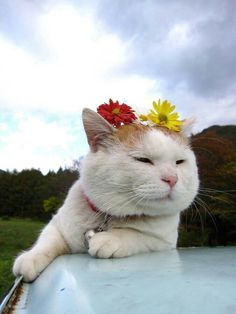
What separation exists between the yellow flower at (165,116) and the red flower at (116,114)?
0.43 feet

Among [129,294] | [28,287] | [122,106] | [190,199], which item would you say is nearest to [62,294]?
[129,294]

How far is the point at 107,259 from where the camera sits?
72.8 inches

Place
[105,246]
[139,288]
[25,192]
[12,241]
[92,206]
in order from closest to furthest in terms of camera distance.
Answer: [139,288] < [105,246] < [92,206] < [12,241] < [25,192]

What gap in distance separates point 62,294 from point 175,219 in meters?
1.20

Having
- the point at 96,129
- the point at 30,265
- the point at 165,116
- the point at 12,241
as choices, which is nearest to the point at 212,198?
the point at 165,116

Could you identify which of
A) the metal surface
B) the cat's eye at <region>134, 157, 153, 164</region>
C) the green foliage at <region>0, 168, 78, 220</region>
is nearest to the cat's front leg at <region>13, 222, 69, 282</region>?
the metal surface

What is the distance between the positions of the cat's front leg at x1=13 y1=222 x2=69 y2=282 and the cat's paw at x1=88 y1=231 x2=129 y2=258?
0.26 metres

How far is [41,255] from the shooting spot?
2.04 m

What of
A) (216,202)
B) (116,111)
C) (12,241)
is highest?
(116,111)

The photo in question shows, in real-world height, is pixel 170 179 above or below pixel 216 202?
above

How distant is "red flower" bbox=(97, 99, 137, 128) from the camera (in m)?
2.36

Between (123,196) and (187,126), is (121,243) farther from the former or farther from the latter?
(187,126)

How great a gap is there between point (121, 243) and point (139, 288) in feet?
2.69

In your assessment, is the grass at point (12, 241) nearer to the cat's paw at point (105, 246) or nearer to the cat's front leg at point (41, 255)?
the cat's front leg at point (41, 255)
